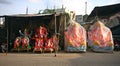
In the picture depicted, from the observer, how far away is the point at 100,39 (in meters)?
14.7

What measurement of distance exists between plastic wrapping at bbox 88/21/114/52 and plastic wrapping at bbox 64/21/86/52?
2.37ft

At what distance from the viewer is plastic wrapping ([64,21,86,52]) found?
1434 centimetres

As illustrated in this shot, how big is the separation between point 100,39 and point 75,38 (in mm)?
1569

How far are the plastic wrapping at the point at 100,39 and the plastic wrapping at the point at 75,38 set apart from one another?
2.37 ft

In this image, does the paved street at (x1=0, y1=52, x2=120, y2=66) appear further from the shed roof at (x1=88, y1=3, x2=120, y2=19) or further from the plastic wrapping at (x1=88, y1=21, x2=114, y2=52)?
the shed roof at (x1=88, y1=3, x2=120, y2=19)

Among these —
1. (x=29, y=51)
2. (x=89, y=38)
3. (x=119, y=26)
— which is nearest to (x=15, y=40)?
(x=29, y=51)

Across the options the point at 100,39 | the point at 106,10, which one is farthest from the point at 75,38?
the point at 106,10

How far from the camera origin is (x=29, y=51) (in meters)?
15.1

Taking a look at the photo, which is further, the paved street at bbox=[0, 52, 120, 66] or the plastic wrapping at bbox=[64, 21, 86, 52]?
the plastic wrapping at bbox=[64, 21, 86, 52]

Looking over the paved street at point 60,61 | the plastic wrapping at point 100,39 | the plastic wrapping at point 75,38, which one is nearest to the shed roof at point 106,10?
the plastic wrapping at point 100,39

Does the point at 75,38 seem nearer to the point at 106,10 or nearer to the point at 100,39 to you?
the point at 100,39

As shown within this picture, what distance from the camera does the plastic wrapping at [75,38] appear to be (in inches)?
565

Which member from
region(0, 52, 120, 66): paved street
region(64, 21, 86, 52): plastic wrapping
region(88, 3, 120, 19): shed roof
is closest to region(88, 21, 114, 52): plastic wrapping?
region(64, 21, 86, 52): plastic wrapping

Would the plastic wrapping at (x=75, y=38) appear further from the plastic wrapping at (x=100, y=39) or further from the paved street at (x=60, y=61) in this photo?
the paved street at (x=60, y=61)
